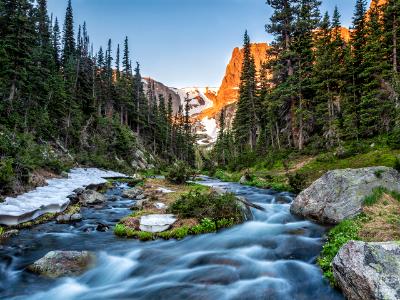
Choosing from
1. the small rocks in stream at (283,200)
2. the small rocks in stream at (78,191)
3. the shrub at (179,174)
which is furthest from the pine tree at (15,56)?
the small rocks in stream at (283,200)

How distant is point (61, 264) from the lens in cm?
782

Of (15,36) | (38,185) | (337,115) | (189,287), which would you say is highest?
(15,36)

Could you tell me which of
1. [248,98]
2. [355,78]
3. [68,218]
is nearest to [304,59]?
[355,78]

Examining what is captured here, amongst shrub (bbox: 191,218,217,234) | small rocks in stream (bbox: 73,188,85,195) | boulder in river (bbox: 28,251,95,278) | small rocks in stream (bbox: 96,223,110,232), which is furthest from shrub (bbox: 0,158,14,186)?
shrub (bbox: 191,218,217,234)

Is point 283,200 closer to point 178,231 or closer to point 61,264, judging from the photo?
point 178,231

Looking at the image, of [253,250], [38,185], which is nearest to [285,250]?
[253,250]

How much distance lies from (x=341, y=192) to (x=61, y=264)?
9.69 metres

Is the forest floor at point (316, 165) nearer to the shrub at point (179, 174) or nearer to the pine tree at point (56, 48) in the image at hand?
the shrub at point (179, 174)

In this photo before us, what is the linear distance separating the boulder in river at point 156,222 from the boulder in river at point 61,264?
261cm

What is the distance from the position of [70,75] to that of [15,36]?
73.2 feet

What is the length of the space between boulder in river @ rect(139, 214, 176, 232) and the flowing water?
0.79 m

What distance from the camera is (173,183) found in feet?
76.3

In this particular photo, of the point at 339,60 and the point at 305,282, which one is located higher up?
the point at 339,60

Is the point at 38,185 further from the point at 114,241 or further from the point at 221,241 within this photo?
the point at 221,241
